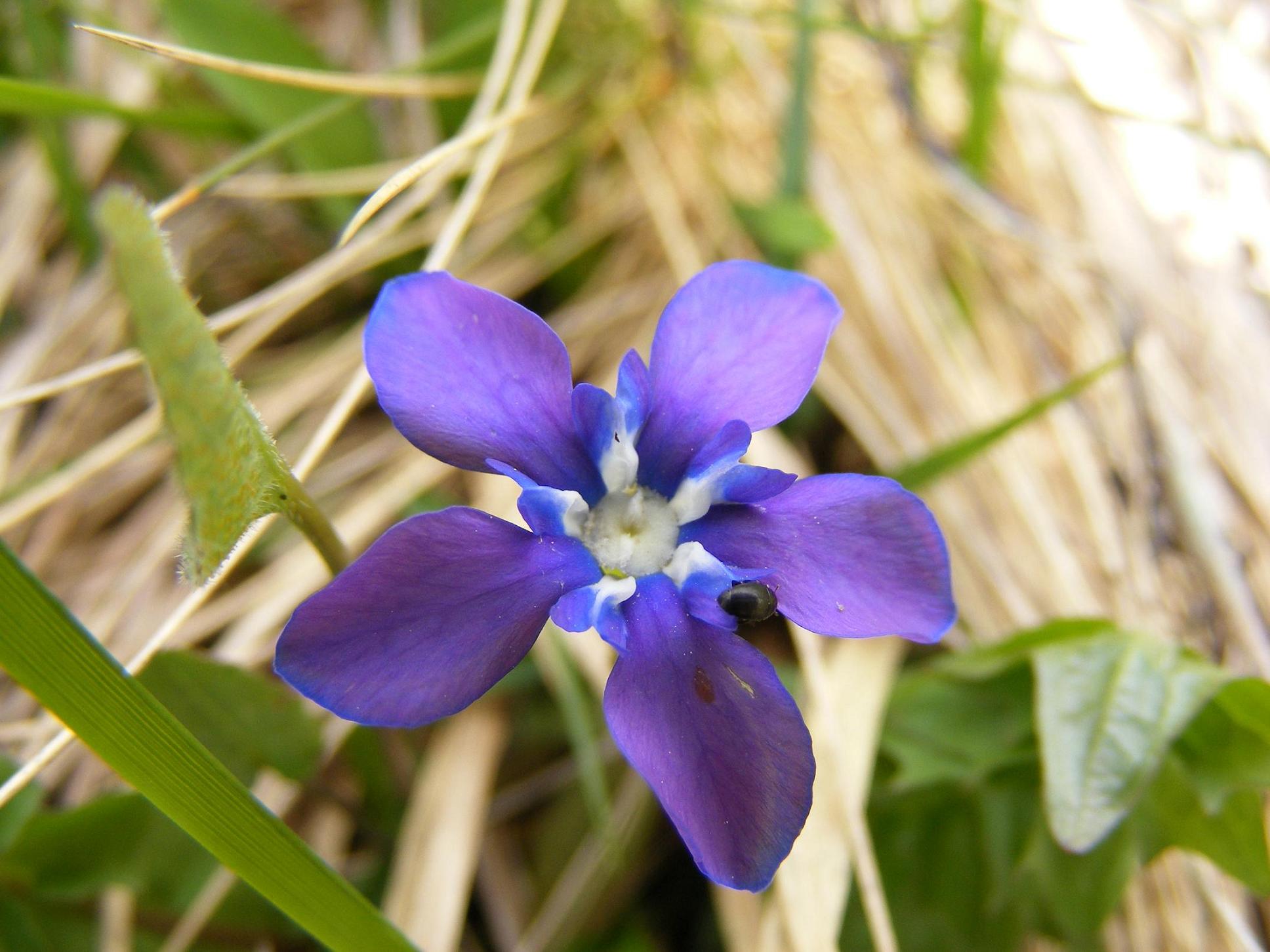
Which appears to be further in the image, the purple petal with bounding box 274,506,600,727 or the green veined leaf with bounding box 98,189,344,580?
the purple petal with bounding box 274,506,600,727

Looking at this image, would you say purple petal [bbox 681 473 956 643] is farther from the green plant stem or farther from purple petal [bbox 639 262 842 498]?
the green plant stem

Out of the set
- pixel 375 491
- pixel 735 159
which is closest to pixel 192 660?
pixel 375 491

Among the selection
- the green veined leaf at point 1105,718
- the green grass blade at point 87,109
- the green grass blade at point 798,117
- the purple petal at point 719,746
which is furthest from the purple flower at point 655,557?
the green grass blade at point 798,117

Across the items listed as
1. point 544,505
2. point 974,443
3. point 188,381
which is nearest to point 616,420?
point 544,505

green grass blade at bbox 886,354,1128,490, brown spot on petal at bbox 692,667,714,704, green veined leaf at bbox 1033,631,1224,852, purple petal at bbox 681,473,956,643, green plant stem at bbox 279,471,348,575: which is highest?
green plant stem at bbox 279,471,348,575

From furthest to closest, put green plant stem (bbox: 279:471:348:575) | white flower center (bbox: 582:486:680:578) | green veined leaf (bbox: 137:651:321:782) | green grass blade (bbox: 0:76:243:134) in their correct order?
green grass blade (bbox: 0:76:243:134), green veined leaf (bbox: 137:651:321:782), white flower center (bbox: 582:486:680:578), green plant stem (bbox: 279:471:348:575)

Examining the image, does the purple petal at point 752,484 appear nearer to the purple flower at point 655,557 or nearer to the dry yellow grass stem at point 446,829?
the purple flower at point 655,557

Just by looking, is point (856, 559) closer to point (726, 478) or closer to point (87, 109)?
point (726, 478)

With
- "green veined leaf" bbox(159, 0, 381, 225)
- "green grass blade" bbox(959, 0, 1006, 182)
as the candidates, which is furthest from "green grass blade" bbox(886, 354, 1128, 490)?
"green veined leaf" bbox(159, 0, 381, 225)
